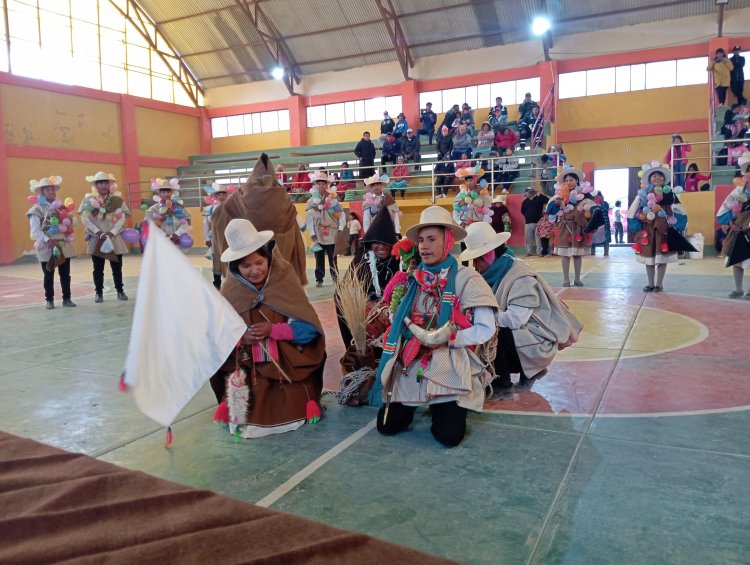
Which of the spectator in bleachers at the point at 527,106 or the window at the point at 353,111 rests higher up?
the window at the point at 353,111

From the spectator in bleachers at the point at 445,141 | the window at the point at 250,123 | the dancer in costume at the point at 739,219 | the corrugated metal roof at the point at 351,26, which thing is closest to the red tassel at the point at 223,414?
the dancer in costume at the point at 739,219

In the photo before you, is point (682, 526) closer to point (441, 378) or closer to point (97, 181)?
point (441, 378)

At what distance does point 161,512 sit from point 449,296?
5.82 ft

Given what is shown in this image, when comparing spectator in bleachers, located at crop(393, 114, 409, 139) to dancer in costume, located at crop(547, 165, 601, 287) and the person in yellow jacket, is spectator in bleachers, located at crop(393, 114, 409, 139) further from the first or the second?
dancer in costume, located at crop(547, 165, 601, 287)

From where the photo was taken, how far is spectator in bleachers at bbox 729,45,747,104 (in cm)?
1633

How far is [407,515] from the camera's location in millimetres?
2451

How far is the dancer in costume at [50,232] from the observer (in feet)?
26.9

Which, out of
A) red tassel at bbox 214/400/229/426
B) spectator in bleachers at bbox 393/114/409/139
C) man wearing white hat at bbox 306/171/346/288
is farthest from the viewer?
spectator in bleachers at bbox 393/114/409/139

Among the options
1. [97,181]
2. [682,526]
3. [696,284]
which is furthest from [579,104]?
[682,526]

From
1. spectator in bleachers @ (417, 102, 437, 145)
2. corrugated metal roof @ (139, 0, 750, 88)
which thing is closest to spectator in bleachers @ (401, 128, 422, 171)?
spectator in bleachers @ (417, 102, 437, 145)

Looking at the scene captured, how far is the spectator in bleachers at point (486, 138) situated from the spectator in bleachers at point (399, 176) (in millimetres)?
2297

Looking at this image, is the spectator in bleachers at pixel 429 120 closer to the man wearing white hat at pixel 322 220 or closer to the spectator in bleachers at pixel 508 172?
the spectator in bleachers at pixel 508 172

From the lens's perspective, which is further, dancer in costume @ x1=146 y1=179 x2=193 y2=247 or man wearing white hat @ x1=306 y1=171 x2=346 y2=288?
man wearing white hat @ x1=306 y1=171 x2=346 y2=288

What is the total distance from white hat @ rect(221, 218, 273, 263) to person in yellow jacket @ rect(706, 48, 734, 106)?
17433mm
